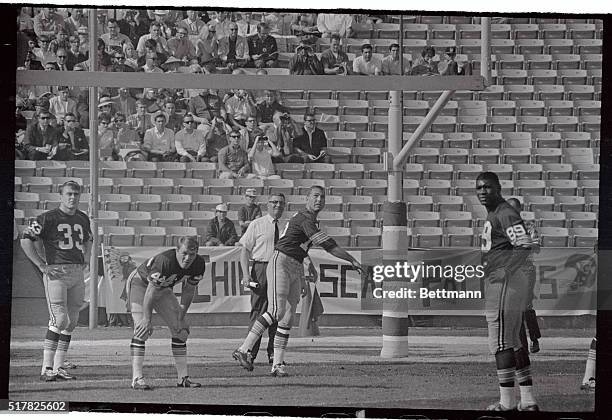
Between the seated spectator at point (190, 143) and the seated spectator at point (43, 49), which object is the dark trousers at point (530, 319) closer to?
the seated spectator at point (190, 143)

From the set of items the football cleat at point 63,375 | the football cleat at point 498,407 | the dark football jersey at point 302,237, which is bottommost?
the football cleat at point 498,407

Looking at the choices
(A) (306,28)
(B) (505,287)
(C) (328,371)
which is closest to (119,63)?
(A) (306,28)

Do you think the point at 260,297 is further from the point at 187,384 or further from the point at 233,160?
the point at 233,160

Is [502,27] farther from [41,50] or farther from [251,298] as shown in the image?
[41,50]

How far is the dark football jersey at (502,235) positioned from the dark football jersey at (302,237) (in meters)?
0.87

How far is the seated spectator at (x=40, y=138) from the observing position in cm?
617

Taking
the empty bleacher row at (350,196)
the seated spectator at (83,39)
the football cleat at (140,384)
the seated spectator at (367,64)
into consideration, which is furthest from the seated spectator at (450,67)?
the football cleat at (140,384)

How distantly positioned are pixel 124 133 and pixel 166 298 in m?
0.97

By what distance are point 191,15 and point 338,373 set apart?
7.23 feet

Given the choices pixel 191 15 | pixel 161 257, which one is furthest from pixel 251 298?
pixel 191 15

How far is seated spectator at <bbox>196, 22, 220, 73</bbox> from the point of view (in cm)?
616

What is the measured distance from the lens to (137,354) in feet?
20.4

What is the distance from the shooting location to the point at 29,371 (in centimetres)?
625

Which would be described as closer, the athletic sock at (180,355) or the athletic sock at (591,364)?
the athletic sock at (591,364)
